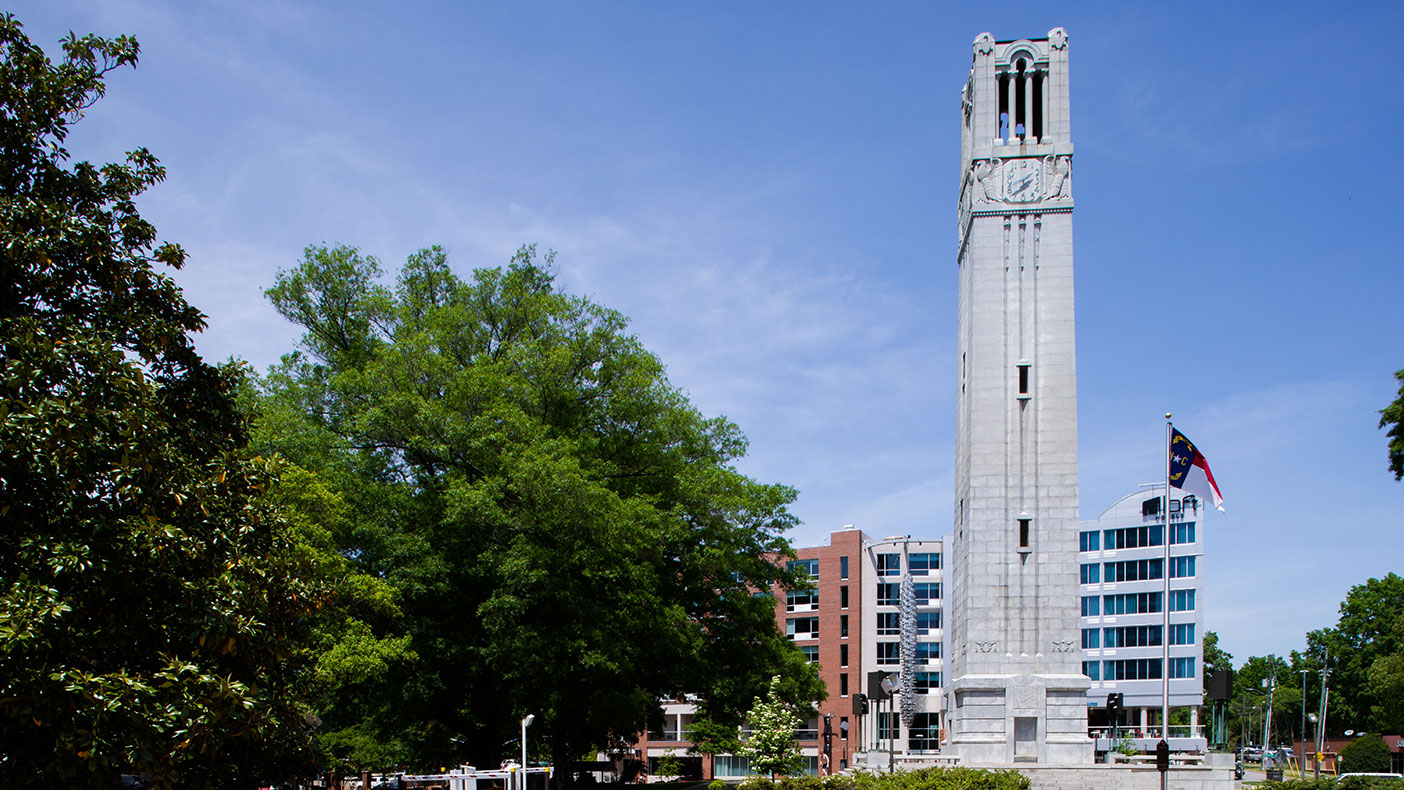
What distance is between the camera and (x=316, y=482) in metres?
34.3

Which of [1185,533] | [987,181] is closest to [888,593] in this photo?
[1185,533]

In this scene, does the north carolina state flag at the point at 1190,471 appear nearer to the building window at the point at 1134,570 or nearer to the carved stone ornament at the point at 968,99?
the carved stone ornament at the point at 968,99

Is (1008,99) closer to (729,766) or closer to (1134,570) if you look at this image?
(1134,570)

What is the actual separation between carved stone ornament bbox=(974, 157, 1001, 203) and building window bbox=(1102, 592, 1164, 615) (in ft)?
162

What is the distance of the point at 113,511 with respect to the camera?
14.1 metres

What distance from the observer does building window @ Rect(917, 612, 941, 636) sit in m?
98.4

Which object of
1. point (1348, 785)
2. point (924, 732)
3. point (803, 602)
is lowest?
point (924, 732)

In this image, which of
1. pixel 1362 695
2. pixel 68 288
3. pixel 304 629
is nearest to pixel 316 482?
pixel 304 629

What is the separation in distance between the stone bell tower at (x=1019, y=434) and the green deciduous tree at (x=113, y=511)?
3803 cm

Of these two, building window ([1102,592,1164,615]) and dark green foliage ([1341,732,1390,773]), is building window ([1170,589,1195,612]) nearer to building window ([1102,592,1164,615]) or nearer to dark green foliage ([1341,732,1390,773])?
building window ([1102,592,1164,615])

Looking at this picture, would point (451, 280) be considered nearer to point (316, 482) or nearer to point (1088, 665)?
point (316, 482)

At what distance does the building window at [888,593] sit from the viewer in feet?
328

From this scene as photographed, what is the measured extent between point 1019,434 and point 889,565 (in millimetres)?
51812

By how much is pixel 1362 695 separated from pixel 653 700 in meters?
91.4
